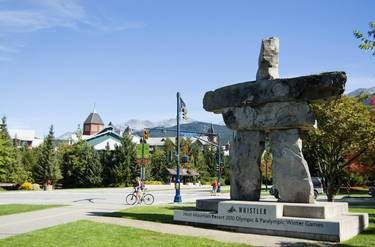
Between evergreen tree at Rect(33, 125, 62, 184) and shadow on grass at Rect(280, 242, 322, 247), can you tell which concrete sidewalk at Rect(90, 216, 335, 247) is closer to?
shadow on grass at Rect(280, 242, 322, 247)

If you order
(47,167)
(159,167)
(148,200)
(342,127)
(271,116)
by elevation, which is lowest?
(148,200)

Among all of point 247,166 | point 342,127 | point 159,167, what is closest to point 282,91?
point 247,166

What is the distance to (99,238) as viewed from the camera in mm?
9078

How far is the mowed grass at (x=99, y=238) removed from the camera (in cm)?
836

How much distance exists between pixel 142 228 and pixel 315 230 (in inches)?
201

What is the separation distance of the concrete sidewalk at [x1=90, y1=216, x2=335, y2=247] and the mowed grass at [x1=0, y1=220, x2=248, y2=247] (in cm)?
56

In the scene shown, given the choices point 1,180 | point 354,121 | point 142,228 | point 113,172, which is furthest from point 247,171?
point 1,180

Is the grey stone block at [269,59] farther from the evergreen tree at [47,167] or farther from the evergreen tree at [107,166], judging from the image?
the evergreen tree at [107,166]

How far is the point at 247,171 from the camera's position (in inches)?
457

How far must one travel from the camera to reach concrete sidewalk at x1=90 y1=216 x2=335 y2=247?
27.8 feet

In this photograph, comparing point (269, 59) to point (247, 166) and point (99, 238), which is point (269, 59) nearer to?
point (247, 166)

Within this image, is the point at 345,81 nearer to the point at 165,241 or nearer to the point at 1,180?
the point at 165,241

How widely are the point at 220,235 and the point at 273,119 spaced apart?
4.01 metres

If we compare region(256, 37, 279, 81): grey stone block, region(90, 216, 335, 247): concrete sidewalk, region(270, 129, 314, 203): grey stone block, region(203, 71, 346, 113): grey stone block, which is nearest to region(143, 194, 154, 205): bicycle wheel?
region(90, 216, 335, 247): concrete sidewalk
